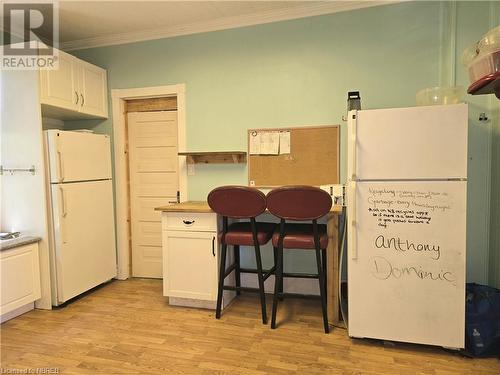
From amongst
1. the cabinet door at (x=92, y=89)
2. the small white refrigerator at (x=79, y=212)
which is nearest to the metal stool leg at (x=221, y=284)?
the small white refrigerator at (x=79, y=212)

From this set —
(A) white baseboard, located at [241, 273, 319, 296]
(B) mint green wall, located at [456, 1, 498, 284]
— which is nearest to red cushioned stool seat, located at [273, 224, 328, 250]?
(A) white baseboard, located at [241, 273, 319, 296]

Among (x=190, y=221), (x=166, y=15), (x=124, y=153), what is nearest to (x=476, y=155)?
(x=190, y=221)

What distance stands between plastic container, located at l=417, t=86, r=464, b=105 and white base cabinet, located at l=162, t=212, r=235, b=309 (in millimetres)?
1867

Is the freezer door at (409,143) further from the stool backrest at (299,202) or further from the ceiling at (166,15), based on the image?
the ceiling at (166,15)

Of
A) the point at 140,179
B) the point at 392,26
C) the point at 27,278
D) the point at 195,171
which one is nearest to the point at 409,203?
the point at 392,26

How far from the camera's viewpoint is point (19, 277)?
2.69m

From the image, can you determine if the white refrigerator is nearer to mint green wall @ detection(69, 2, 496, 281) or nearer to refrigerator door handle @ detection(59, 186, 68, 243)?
mint green wall @ detection(69, 2, 496, 281)

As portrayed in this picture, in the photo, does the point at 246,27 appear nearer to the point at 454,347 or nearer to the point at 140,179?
the point at 140,179

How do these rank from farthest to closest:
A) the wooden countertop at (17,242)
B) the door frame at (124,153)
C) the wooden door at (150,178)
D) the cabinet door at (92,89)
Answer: the wooden door at (150,178) < the door frame at (124,153) < the cabinet door at (92,89) < the wooden countertop at (17,242)

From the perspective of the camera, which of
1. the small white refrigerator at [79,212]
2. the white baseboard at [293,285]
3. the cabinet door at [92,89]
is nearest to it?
the small white refrigerator at [79,212]

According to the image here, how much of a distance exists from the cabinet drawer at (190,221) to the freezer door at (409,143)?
3.97 ft

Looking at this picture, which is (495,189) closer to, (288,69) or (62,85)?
(288,69)

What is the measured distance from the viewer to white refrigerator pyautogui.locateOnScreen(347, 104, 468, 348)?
2070mm

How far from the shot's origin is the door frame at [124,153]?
3.39 metres
